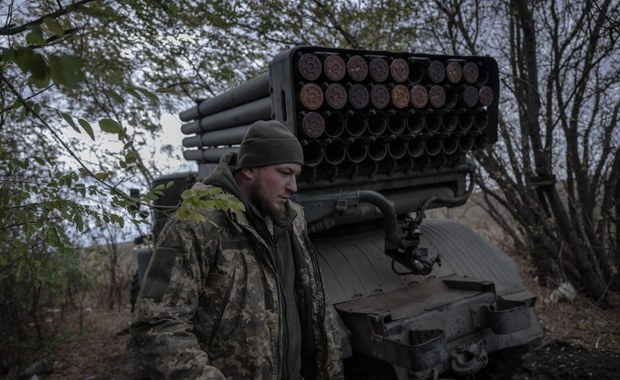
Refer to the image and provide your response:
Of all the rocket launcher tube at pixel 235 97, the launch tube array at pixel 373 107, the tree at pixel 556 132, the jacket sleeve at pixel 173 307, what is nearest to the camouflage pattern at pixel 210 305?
the jacket sleeve at pixel 173 307

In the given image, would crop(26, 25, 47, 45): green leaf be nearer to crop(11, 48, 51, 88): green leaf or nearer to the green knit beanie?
crop(11, 48, 51, 88): green leaf

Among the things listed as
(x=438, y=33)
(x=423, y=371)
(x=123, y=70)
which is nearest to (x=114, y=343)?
(x=123, y=70)

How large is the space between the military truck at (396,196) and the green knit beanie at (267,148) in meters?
0.85

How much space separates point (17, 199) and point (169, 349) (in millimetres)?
1705

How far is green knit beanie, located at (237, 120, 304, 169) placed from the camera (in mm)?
2635

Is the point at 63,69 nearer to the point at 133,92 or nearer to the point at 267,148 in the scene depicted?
the point at 133,92

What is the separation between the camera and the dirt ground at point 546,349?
4824 millimetres

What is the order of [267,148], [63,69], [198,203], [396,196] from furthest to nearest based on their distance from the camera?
[396,196], [267,148], [198,203], [63,69]

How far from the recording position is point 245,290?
244 cm

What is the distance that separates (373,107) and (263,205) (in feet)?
5.06

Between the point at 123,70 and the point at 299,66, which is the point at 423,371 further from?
the point at 123,70

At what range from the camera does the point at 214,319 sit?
2.40m

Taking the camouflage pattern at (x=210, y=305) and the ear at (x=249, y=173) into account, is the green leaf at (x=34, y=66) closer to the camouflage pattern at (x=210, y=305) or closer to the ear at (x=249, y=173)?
the camouflage pattern at (x=210, y=305)

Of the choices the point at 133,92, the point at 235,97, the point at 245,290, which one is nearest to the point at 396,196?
the point at 235,97
